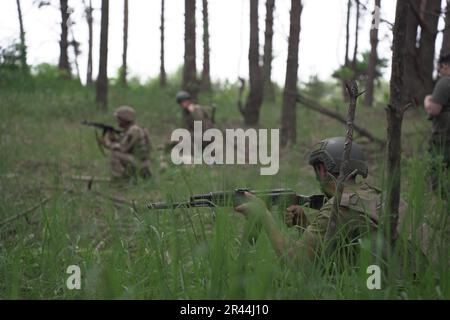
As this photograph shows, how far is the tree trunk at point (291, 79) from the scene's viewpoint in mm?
8602

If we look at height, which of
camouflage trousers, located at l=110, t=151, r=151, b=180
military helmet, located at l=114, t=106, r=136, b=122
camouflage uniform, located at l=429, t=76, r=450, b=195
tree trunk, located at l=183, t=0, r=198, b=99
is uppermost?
tree trunk, located at l=183, t=0, r=198, b=99

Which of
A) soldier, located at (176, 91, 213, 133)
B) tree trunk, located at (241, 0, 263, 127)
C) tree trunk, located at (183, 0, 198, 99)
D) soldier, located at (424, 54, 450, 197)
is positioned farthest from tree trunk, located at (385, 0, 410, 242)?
tree trunk, located at (241, 0, 263, 127)

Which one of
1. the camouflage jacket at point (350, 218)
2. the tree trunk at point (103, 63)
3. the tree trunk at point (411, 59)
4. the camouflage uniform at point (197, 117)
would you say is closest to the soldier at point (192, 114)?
the camouflage uniform at point (197, 117)

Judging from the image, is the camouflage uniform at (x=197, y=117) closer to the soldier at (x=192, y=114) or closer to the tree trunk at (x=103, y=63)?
the soldier at (x=192, y=114)

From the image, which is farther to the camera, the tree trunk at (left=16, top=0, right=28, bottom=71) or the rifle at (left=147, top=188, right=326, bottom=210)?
the tree trunk at (left=16, top=0, right=28, bottom=71)

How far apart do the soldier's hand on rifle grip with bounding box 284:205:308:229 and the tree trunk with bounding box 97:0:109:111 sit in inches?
391

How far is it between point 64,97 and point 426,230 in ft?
37.6

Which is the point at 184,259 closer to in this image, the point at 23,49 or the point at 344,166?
the point at 344,166

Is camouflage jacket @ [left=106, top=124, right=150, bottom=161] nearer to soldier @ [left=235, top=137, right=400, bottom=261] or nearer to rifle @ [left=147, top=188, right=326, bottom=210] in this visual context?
rifle @ [left=147, top=188, right=326, bottom=210]

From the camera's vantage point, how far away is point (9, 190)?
15.0 ft

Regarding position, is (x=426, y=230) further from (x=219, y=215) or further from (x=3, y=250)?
(x=3, y=250)

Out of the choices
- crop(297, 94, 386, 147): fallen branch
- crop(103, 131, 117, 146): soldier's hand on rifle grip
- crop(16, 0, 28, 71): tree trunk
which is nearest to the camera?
crop(16, 0, 28, 71): tree trunk

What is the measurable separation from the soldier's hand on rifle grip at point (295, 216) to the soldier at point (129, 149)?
4794 millimetres

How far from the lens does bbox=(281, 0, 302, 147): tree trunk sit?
28.2 ft
